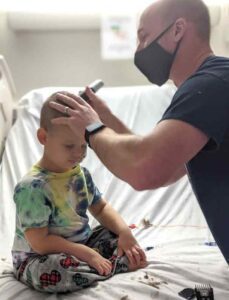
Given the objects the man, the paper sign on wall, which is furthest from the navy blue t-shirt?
the paper sign on wall

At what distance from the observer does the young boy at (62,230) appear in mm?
1191

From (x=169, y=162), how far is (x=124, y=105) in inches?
58.4

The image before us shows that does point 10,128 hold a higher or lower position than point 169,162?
lower

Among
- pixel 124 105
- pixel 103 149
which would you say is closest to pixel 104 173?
pixel 124 105

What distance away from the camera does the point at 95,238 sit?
140cm

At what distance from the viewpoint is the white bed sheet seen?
1.17 metres

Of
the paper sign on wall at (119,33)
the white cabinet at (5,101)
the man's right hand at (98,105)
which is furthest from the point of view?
the paper sign on wall at (119,33)

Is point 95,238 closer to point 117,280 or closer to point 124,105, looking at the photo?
point 117,280

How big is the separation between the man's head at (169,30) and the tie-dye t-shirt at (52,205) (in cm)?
39

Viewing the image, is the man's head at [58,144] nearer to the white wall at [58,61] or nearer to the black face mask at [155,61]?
the black face mask at [155,61]

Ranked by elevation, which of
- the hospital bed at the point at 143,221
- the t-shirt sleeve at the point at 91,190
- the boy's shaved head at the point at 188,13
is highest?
the boy's shaved head at the point at 188,13

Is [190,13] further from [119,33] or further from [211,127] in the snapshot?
[119,33]

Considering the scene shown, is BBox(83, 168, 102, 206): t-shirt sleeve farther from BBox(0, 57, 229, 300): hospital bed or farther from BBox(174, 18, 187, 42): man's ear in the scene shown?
BBox(174, 18, 187, 42): man's ear

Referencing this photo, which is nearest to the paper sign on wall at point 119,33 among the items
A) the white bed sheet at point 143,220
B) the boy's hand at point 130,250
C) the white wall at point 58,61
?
the white wall at point 58,61
